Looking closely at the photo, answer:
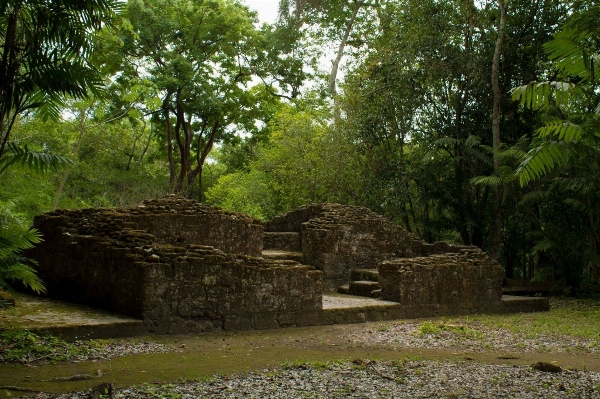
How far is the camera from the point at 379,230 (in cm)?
1577

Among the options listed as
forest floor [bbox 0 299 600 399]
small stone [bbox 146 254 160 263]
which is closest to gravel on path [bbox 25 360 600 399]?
forest floor [bbox 0 299 600 399]

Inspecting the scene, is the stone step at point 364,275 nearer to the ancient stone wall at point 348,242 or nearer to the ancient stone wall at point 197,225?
the ancient stone wall at point 348,242

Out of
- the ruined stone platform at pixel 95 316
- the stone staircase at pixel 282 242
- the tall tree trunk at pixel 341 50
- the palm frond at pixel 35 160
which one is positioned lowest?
the ruined stone platform at pixel 95 316

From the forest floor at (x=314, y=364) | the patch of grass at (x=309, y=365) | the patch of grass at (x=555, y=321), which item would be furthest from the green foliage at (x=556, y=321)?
the patch of grass at (x=309, y=365)

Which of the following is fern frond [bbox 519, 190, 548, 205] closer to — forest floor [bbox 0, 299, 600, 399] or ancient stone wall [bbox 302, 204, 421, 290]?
ancient stone wall [bbox 302, 204, 421, 290]

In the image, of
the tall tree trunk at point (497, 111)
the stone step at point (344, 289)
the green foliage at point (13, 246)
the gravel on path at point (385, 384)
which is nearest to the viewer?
the gravel on path at point (385, 384)

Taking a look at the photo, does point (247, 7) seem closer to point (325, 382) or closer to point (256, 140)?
point (256, 140)

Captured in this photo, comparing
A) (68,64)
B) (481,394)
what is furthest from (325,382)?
(68,64)

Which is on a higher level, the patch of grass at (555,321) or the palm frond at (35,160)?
the palm frond at (35,160)

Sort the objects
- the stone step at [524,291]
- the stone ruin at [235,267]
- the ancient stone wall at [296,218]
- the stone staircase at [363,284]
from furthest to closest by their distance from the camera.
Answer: the stone step at [524,291]
the ancient stone wall at [296,218]
the stone staircase at [363,284]
the stone ruin at [235,267]

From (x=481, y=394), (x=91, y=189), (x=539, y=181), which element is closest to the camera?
(x=481, y=394)

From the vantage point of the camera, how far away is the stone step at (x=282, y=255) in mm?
13969

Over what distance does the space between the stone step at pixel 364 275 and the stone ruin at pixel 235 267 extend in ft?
0.08

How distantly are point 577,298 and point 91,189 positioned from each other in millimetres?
16827
